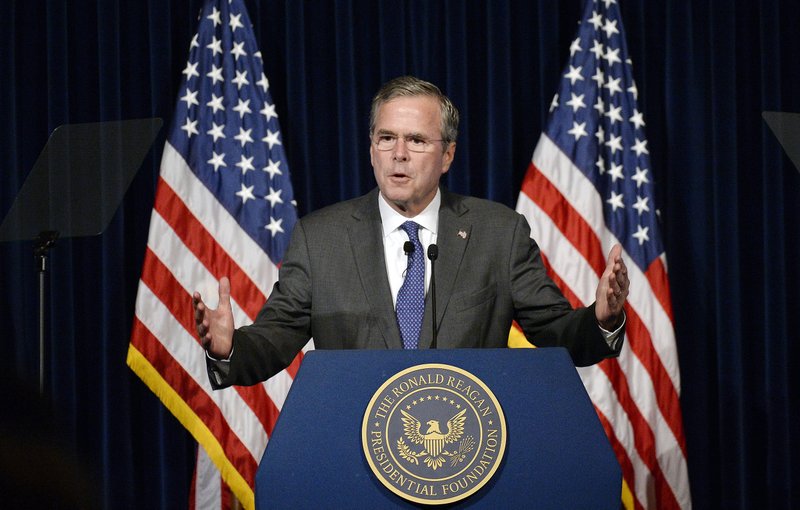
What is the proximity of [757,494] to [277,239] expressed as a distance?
9.33 feet

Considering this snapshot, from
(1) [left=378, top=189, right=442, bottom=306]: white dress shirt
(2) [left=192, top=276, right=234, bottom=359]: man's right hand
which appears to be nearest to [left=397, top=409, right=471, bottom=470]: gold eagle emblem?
(2) [left=192, top=276, right=234, bottom=359]: man's right hand

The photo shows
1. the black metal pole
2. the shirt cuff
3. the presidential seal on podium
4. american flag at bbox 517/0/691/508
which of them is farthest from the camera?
american flag at bbox 517/0/691/508

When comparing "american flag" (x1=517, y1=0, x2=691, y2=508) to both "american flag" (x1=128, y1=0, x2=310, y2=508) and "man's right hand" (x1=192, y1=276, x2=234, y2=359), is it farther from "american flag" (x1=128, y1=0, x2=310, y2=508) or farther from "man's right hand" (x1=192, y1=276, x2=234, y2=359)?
"man's right hand" (x1=192, y1=276, x2=234, y2=359)

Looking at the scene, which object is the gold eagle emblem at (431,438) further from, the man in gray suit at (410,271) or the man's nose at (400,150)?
the man's nose at (400,150)

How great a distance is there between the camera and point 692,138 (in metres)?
4.93

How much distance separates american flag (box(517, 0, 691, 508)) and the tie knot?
5.91ft

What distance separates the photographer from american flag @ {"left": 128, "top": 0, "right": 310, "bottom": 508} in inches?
168

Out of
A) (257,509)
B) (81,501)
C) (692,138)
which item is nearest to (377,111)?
(257,509)

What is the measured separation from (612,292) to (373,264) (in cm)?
75

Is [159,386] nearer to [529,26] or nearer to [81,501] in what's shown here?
[529,26]

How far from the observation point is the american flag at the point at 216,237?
4.27m

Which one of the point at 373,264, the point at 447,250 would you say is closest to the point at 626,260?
the point at 447,250

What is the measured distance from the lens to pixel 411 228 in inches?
107

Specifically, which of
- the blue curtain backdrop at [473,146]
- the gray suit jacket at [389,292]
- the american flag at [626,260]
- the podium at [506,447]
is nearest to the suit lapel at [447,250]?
→ the gray suit jacket at [389,292]
